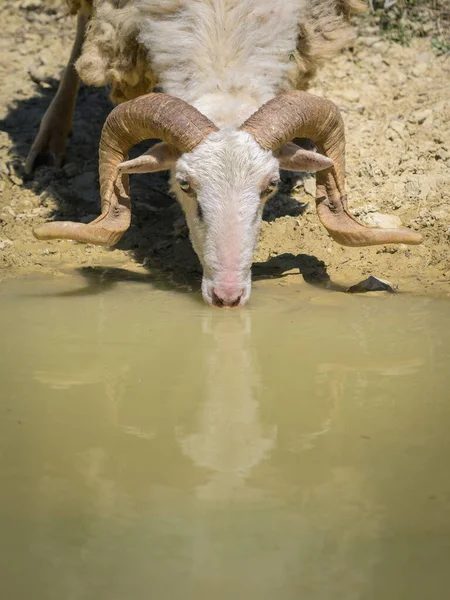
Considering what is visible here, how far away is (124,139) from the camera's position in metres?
6.09

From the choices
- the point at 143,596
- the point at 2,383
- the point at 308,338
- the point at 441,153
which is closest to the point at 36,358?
the point at 2,383

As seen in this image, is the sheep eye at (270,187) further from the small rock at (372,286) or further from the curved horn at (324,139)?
the small rock at (372,286)

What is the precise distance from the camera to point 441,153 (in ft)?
25.3

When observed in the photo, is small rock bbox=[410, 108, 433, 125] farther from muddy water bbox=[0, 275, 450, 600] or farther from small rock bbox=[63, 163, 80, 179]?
muddy water bbox=[0, 275, 450, 600]

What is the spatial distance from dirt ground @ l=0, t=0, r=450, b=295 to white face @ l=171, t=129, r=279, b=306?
3.00 ft

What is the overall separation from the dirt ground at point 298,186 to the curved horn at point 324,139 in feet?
1.30

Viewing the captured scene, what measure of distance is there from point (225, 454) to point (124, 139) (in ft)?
10.2

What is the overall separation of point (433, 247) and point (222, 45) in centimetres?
213

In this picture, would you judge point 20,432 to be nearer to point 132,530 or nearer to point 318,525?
point 132,530

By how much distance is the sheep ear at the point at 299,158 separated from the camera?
598 centimetres

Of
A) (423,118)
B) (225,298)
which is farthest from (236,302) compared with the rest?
(423,118)

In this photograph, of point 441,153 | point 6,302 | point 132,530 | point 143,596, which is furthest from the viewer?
Answer: point 441,153

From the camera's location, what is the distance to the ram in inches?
219

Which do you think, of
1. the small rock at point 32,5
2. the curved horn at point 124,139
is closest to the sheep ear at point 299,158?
the curved horn at point 124,139
